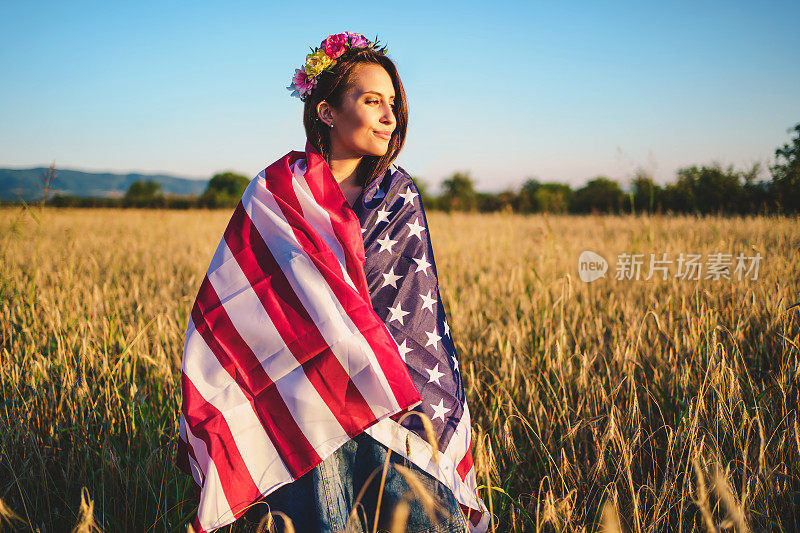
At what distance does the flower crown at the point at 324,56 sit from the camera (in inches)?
61.5

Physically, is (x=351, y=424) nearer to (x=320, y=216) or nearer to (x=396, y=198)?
(x=320, y=216)

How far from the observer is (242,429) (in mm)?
1192

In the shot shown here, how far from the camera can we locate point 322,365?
47.1 inches

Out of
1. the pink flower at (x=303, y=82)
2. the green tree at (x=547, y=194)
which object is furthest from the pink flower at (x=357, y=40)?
the green tree at (x=547, y=194)

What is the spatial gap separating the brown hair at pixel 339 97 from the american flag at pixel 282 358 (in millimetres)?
277

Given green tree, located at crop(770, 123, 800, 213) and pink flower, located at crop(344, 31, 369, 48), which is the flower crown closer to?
pink flower, located at crop(344, 31, 369, 48)

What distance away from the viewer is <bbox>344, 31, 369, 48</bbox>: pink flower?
1.60m

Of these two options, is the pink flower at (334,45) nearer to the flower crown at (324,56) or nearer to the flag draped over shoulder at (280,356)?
the flower crown at (324,56)

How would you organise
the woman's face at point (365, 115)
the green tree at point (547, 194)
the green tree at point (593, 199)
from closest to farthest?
the woman's face at point (365, 115)
the green tree at point (593, 199)
the green tree at point (547, 194)

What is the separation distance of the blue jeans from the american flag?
0.06 meters

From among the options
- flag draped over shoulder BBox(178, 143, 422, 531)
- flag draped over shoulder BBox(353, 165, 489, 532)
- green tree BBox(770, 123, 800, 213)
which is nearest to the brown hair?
flag draped over shoulder BBox(353, 165, 489, 532)

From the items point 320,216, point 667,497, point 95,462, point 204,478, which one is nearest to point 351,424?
point 204,478

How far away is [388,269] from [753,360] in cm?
203

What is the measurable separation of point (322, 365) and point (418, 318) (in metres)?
0.33
